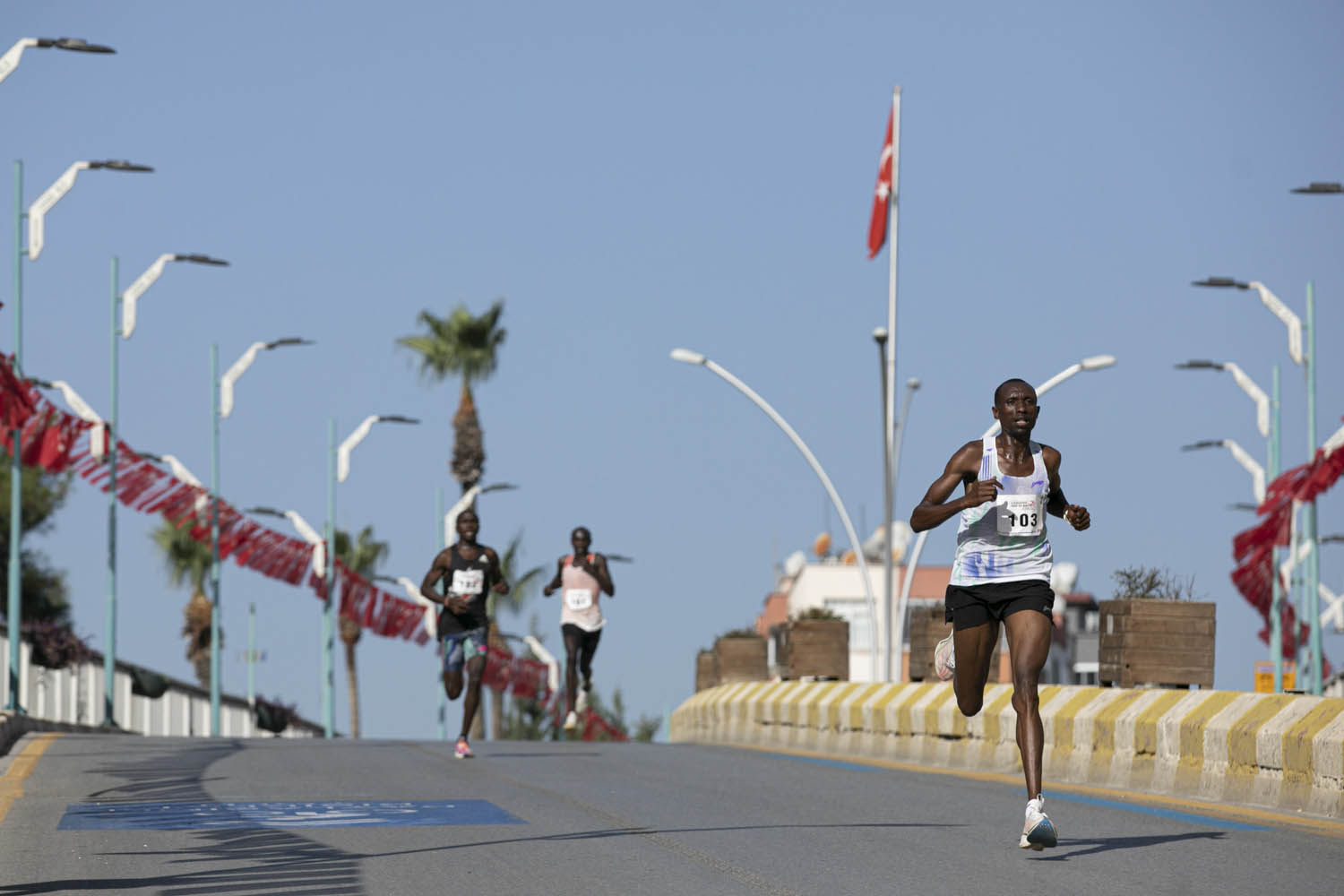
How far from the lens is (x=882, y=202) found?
38.8 m

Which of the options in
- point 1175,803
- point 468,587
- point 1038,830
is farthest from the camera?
point 468,587

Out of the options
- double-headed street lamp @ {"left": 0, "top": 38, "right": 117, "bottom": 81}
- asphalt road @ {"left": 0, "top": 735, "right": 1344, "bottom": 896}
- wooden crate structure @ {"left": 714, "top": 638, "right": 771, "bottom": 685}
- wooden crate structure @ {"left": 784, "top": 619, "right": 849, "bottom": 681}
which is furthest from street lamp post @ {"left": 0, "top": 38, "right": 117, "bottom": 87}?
wooden crate structure @ {"left": 714, "top": 638, "right": 771, "bottom": 685}

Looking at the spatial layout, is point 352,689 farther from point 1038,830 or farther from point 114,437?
point 1038,830

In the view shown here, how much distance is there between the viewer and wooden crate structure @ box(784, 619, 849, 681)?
26547 millimetres

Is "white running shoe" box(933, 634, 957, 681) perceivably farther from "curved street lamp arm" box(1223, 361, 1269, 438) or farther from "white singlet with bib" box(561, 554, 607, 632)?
"curved street lamp arm" box(1223, 361, 1269, 438)

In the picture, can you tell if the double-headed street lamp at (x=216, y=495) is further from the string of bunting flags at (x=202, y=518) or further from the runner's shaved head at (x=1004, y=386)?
the runner's shaved head at (x=1004, y=386)

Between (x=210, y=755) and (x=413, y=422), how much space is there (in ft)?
109

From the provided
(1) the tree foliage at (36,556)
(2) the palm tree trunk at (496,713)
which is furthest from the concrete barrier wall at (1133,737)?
(1) the tree foliage at (36,556)

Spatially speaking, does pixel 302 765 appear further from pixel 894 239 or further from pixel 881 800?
pixel 894 239

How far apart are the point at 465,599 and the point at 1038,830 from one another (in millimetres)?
8629

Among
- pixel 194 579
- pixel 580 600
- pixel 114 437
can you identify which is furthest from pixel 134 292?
pixel 194 579

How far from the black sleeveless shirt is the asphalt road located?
80.1 inches

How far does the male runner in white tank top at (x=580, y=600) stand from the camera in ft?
69.5

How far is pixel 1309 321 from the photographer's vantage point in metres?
38.0
